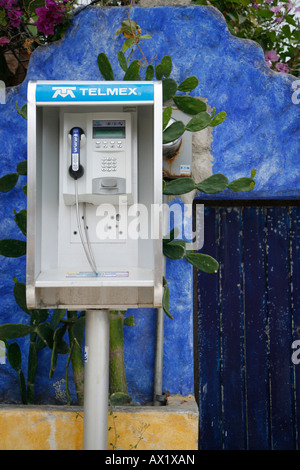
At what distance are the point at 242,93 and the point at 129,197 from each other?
1.12m

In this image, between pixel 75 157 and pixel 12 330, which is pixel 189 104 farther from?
pixel 12 330

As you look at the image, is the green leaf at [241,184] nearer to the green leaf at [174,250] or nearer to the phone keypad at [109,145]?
the green leaf at [174,250]

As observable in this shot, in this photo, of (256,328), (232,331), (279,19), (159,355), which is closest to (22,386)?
(159,355)

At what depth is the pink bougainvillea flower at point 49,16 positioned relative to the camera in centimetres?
277

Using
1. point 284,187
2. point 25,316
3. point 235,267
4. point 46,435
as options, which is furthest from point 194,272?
point 46,435

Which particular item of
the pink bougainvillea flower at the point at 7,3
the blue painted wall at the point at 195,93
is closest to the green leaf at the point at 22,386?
the blue painted wall at the point at 195,93

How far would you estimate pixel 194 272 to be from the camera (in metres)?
2.92

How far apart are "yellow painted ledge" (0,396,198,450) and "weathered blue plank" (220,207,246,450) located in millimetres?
561

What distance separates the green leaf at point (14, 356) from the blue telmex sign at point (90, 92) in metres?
1.23

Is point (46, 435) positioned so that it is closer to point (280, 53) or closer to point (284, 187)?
point (284, 187)

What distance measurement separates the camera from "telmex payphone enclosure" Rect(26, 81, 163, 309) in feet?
6.22

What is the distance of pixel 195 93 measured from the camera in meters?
2.83
